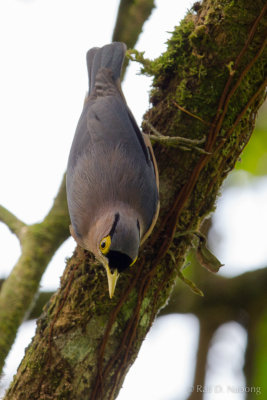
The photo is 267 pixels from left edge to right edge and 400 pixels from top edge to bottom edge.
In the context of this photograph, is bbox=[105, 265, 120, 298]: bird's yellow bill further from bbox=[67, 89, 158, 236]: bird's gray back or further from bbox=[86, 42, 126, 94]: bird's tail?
bbox=[86, 42, 126, 94]: bird's tail

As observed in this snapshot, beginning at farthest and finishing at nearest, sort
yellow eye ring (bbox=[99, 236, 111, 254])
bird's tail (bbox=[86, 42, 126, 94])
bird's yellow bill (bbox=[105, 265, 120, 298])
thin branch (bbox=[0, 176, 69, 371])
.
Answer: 1. bird's tail (bbox=[86, 42, 126, 94])
2. thin branch (bbox=[0, 176, 69, 371])
3. yellow eye ring (bbox=[99, 236, 111, 254])
4. bird's yellow bill (bbox=[105, 265, 120, 298])

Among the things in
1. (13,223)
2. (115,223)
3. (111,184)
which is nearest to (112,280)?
(115,223)

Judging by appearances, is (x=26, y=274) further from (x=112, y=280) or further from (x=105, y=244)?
(x=112, y=280)

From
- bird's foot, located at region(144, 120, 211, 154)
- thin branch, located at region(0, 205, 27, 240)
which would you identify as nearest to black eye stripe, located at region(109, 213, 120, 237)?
bird's foot, located at region(144, 120, 211, 154)

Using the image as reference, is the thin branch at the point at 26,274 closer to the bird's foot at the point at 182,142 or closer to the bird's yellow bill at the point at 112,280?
the bird's yellow bill at the point at 112,280

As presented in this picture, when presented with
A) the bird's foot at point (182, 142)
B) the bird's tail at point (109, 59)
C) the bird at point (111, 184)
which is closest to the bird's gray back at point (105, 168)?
the bird at point (111, 184)

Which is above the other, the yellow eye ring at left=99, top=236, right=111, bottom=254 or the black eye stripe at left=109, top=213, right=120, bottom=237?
the black eye stripe at left=109, top=213, right=120, bottom=237

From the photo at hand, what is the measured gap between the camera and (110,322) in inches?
135

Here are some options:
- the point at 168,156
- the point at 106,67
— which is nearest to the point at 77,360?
the point at 168,156

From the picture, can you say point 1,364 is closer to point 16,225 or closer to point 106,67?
point 16,225

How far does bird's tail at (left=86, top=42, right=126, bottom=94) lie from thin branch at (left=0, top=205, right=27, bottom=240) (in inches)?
56.4

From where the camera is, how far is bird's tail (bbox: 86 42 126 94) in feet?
15.2

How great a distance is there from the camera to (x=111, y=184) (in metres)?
3.98

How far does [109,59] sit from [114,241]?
6.73ft
